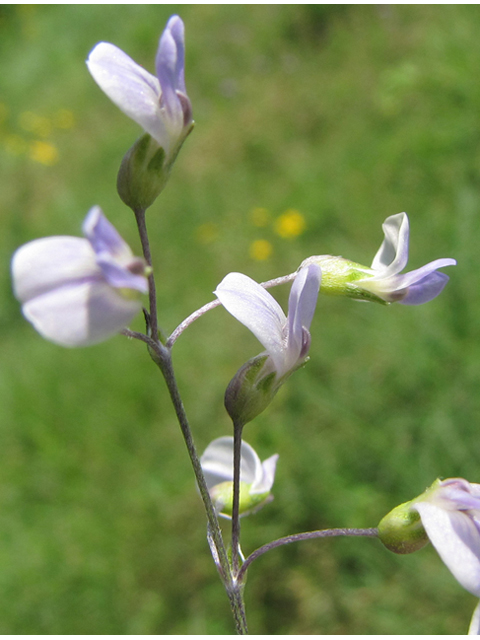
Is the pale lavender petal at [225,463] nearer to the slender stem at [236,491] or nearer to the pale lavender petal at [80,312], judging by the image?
the slender stem at [236,491]

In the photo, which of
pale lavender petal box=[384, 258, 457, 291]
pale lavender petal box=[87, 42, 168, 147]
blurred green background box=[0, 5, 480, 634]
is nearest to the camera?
pale lavender petal box=[87, 42, 168, 147]

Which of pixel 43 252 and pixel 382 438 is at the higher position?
pixel 43 252

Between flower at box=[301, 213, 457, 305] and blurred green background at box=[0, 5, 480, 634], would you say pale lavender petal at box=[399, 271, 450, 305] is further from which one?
blurred green background at box=[0, 5, 480, 634]

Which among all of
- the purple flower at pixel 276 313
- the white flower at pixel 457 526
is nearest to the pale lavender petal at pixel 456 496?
the white flower at pixel 457 526

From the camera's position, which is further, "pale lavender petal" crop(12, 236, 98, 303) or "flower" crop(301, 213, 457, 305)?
"flower" crop(301, 213, 457, 305)

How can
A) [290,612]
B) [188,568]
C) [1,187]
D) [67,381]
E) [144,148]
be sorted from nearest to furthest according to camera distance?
[144,148]
[290,612]
[188,568]
[67,381]
[1,187]

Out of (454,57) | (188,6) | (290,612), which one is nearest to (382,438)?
(290,612)

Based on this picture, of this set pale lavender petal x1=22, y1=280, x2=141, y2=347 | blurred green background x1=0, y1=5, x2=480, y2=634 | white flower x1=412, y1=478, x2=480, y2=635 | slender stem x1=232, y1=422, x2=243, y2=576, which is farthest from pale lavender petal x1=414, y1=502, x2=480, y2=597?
blurred green background x1=0, y1=5, x2=480, y2=634

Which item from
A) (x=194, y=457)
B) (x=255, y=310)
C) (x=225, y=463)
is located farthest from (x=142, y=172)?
(x=225, y=463)

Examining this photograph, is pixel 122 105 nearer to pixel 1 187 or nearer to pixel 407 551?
pixel 407 551
